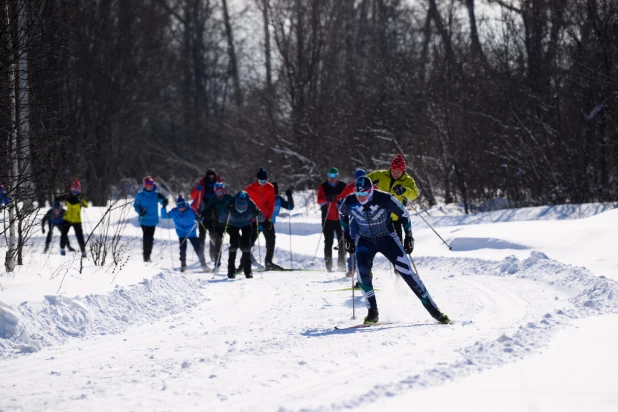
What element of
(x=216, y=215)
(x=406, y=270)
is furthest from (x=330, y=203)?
(x=406, y=270)

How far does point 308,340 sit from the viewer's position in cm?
771

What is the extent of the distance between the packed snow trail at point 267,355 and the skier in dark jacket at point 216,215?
5.26m

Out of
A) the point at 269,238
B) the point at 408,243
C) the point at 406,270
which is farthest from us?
the point at 269,238

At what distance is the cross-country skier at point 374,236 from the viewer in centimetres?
887

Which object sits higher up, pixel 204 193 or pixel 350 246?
pixel 204 193

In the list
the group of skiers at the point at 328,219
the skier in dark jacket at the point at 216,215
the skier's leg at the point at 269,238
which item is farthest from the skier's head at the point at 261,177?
the skier's leg at the point at 269,238

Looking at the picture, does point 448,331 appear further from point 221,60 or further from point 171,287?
point 221,60

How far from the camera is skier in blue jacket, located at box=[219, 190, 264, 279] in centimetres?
1470

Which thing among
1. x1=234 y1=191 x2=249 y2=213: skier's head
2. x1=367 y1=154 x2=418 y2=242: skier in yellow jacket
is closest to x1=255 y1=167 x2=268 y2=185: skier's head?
x1=234 y1=191 x2=249 y2=213: skier's head

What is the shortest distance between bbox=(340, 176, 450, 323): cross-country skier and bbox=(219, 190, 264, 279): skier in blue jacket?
5826 millimetres

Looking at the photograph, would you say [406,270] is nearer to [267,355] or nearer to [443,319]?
A: [443,319]

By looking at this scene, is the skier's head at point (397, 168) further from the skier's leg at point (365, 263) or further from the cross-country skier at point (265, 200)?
the cross-country skier at point (265, 200)

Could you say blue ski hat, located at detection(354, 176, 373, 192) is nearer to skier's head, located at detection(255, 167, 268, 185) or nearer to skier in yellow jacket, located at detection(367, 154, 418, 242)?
skier in yellow jacket, located at detection(367, 154, 418, 242)

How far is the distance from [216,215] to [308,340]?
8.95 metres
